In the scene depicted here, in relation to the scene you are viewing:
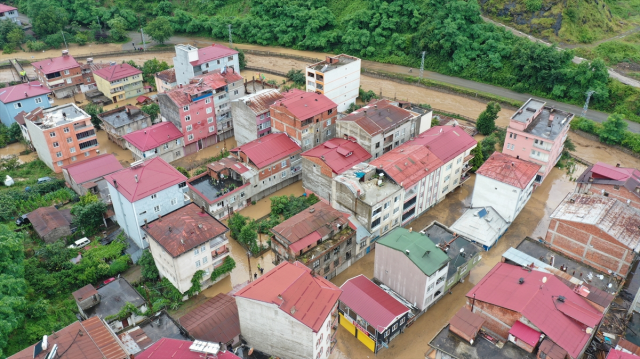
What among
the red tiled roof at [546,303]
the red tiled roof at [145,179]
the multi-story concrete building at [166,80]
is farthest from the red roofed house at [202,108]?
the red tiled roof at [546,303]

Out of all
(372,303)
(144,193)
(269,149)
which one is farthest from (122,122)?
(372,303)

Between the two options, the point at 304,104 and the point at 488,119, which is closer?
the point at 304,104

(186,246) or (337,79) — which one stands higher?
(337,79)

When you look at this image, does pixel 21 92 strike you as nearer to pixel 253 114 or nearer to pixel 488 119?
pixel 253 114

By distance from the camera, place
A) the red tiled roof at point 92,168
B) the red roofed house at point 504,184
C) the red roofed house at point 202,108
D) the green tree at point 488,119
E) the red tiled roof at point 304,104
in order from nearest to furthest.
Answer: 1. the red roofed house at point 504,184
2. the red tiled roof at point 92,168
3. the red tiled roof at point 304,104
4. the red roofed house at point 202,108
5. the green tree at point 488,119

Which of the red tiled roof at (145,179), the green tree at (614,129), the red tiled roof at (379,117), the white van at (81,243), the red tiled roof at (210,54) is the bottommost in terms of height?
the white van at (81,243)

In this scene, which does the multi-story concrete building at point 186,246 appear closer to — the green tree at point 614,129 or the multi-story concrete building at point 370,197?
the multi-story concrete building at point 370,197

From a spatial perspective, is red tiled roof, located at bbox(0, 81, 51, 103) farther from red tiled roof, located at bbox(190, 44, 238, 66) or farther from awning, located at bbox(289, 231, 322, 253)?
awning, located at bbox(289, 231, 322, 253)
